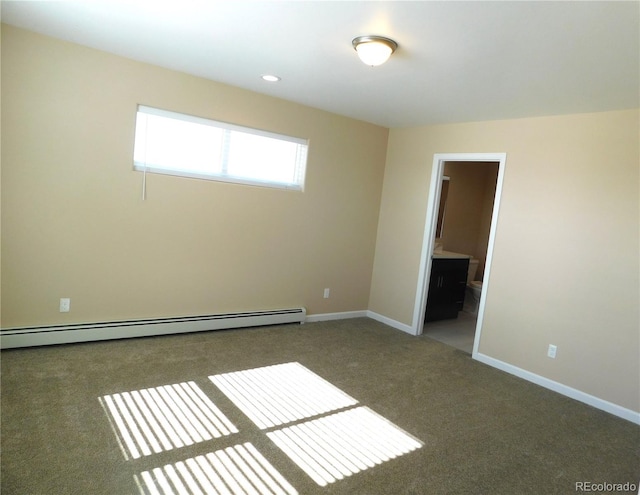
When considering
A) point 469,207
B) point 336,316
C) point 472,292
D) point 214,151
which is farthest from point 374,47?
point 472,292

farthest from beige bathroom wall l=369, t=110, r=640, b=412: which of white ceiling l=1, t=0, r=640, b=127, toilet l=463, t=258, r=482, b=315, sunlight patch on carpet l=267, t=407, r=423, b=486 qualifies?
toilet l=463, t=258, r=482, b=315

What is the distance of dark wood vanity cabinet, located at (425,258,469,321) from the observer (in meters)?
5.05

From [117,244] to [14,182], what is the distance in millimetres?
830

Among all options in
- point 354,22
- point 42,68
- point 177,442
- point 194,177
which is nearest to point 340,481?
point 177,442

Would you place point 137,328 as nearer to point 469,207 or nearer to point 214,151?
point 214,151

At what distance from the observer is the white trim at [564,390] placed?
10.3 ft

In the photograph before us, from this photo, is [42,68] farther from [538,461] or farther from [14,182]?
[538,461]

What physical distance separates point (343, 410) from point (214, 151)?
8.44ft

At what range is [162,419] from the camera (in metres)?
2.42

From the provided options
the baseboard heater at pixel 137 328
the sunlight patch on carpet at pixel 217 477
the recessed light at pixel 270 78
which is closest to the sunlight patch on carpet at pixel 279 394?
the sunlight patch on carpet at pixel 217 477

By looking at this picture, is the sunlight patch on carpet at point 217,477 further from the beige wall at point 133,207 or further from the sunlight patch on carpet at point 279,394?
the beige wall at point 133,207

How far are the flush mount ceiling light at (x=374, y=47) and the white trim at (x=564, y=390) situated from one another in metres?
3.00

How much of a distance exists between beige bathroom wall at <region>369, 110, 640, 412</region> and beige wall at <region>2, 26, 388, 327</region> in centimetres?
171

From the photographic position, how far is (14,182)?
9.67ft
